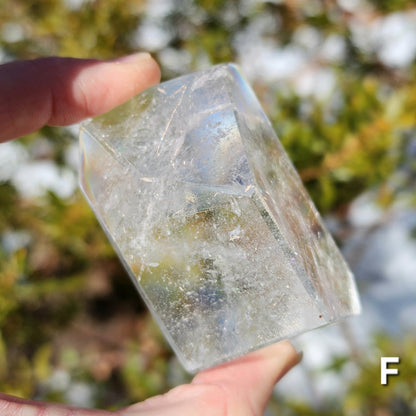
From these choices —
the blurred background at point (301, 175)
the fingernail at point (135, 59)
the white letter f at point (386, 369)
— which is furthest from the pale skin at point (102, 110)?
the white letter f at point (386, 369)

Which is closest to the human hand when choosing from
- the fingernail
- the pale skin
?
the pale skin

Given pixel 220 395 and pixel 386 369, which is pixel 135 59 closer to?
pixel 220 395

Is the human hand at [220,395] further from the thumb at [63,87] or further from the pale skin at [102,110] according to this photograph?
the thumb at [63,87]

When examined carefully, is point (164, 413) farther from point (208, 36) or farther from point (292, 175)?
point (208, 36)

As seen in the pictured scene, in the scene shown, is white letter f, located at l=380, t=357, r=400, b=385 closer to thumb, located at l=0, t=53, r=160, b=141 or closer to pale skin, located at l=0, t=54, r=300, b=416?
pale skin, located at l=0, t=54, r=300, b=416

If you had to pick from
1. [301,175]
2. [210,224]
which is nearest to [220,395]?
[210,224]

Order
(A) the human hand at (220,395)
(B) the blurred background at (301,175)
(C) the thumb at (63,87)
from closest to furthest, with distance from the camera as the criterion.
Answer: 1. (A) the human hand at (220,395)
2. (C) the thumb at (63,87)
3. (B) the blurred background at (301,175)
